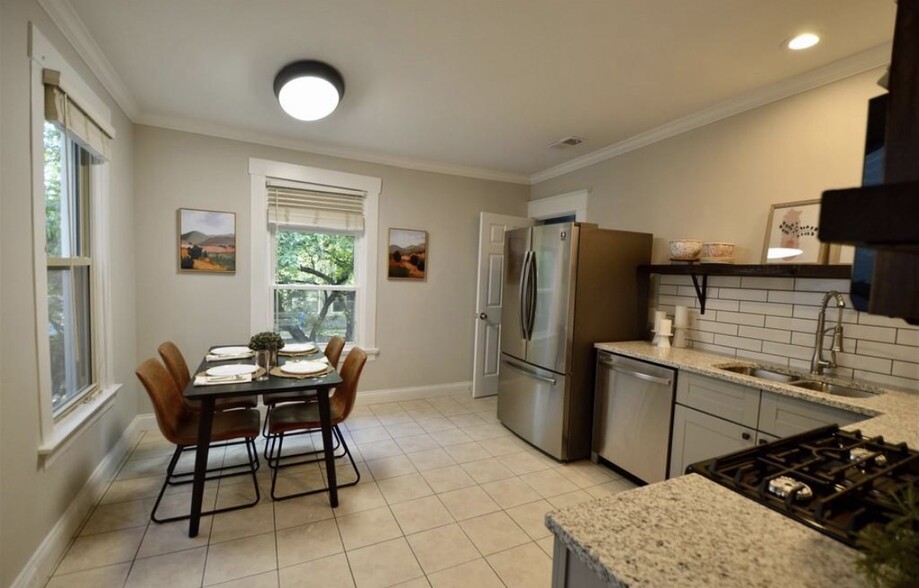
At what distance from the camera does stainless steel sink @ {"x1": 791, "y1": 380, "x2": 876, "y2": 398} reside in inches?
73.9

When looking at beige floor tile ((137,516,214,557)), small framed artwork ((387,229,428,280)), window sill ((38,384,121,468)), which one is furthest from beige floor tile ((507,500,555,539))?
small framed artwork ((387,229,428,280))

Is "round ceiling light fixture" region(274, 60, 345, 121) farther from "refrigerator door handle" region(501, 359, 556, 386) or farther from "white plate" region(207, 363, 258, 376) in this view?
"refrigerator door handle" region(501, 359, 556, 386)

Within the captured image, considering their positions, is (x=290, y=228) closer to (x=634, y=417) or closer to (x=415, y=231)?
(x=415, y=231)

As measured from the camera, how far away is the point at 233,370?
2.25 metres

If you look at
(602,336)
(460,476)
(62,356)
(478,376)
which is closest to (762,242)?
(602,336)

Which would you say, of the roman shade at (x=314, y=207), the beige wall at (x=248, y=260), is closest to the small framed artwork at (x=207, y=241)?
the beige wall at (x=248, y=260)

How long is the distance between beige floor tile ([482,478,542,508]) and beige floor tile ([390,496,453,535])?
1.13 ft

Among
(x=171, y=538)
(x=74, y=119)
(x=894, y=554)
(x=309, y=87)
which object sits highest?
(x=309, y=87)

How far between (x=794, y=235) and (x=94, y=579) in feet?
12.4

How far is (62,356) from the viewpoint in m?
2.08

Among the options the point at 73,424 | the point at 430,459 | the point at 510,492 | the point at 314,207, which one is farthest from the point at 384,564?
the point at 314,207

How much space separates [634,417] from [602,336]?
1.96 ft

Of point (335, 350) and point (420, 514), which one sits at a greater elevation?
point (335, 350)

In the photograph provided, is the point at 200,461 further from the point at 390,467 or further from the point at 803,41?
the point at 803,41
